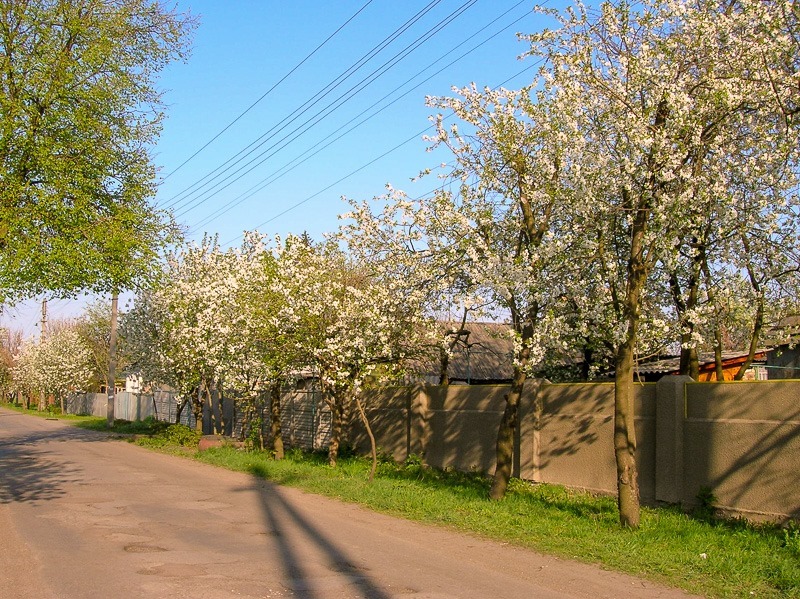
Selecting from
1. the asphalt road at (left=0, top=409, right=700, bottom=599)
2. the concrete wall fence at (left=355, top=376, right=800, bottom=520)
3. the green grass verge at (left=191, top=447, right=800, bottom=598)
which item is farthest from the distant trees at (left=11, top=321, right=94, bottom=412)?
the green grass verge at (left=191, top=447, right=800, bottom=598)

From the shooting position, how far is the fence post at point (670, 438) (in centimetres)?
1147

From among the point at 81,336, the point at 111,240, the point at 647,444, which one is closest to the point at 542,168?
the point at 647,444

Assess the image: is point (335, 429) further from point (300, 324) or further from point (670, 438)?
point (670, 438)

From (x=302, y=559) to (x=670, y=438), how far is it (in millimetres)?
5745

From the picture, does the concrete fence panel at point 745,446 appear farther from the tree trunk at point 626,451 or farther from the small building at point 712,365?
the small building at point 712,365

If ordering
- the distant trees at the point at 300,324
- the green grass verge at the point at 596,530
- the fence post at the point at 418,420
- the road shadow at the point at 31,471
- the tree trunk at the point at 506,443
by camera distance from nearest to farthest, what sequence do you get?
the green grass verge at the point at 596,530, the tree trunk at the point at 506,443, the road shadow at the point at 31,471, the distant trees at the point at 300,324, the fence post at the point at 418,420

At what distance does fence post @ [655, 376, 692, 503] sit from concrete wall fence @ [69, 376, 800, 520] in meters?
0.01

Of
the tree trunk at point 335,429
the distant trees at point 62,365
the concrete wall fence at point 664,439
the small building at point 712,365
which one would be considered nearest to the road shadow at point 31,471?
the tree trunk at point 335,429

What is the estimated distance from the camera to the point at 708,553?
880 cm

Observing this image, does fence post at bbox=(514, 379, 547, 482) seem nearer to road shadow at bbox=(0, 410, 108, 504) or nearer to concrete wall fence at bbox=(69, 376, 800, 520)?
concrete wall fence at bbox=(69, 376, 800, 520)

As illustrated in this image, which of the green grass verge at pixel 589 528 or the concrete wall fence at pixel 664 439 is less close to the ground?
the concrete wall fence at pixel 664 439

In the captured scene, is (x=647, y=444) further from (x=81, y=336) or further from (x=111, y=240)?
(x=81, y=336)

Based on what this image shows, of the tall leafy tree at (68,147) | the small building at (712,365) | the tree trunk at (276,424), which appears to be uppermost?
the tall leafy tree at (68,147)

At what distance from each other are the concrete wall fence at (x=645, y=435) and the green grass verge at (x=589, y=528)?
13.5 inches
